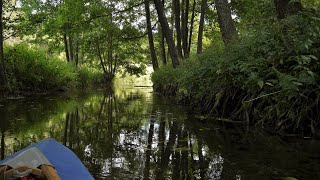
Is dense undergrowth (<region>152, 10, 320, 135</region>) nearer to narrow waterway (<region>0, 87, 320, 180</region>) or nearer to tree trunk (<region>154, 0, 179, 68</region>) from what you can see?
narrow waterway (<region>0, 87, 320, 180</region>)

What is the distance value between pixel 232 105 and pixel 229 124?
33.9 inches

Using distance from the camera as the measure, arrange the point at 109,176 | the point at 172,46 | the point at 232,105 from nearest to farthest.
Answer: the point at 109,176 < the point at 232,105 < the point at 172,46

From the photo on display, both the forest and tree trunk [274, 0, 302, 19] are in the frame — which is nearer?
the forest

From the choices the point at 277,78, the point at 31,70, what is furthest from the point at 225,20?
the point at 31,70

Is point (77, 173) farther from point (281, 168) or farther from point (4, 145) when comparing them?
point (4, 145)

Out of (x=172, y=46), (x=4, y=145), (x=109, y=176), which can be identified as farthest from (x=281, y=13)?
(x=172, y=46)

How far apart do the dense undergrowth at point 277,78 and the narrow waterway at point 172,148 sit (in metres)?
0.44

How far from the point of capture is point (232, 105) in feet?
21.5

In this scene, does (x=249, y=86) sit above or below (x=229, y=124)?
above

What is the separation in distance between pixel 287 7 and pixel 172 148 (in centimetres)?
331

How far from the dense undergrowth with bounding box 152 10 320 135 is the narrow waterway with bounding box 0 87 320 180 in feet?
1.45

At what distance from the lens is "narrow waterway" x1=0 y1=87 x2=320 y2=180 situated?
305 cm

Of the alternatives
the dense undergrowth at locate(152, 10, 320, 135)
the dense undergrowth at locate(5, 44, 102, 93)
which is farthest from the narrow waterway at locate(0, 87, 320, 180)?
the dense undergrowth at locate(5, 44, 102, 93)

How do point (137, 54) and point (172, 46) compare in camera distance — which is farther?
point (137, 54)
